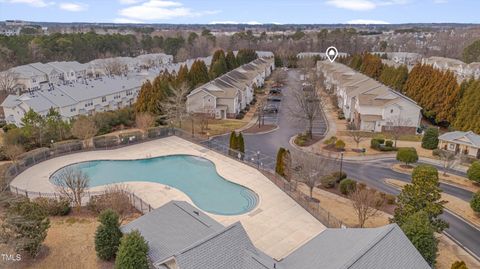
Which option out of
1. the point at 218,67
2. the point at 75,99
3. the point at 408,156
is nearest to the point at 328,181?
the point at 408,156

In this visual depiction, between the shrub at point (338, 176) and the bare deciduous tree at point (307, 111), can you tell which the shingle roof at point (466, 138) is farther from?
the shrub at point (338, 176)

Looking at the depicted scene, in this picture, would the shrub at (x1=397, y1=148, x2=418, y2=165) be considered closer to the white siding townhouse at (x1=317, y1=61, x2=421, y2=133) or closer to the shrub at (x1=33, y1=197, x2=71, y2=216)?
the white siding townhouse at (x1=317, y1=61, x2=421, y2=133)

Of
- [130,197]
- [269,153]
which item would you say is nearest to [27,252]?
[130,197]

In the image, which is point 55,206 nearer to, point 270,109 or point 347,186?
point 347,186

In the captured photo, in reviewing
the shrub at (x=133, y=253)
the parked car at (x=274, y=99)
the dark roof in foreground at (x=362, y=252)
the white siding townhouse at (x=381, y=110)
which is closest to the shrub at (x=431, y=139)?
the white siding townhouse at (x=381, y=110)

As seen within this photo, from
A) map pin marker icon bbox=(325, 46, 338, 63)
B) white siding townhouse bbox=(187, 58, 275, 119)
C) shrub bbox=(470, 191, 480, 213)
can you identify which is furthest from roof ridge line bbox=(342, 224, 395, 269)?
map pin marker icon bbox=(325, 46, 338, 63)

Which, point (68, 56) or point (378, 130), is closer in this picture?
point (378, 130)

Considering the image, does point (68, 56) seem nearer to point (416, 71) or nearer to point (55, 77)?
point (55, 77)
